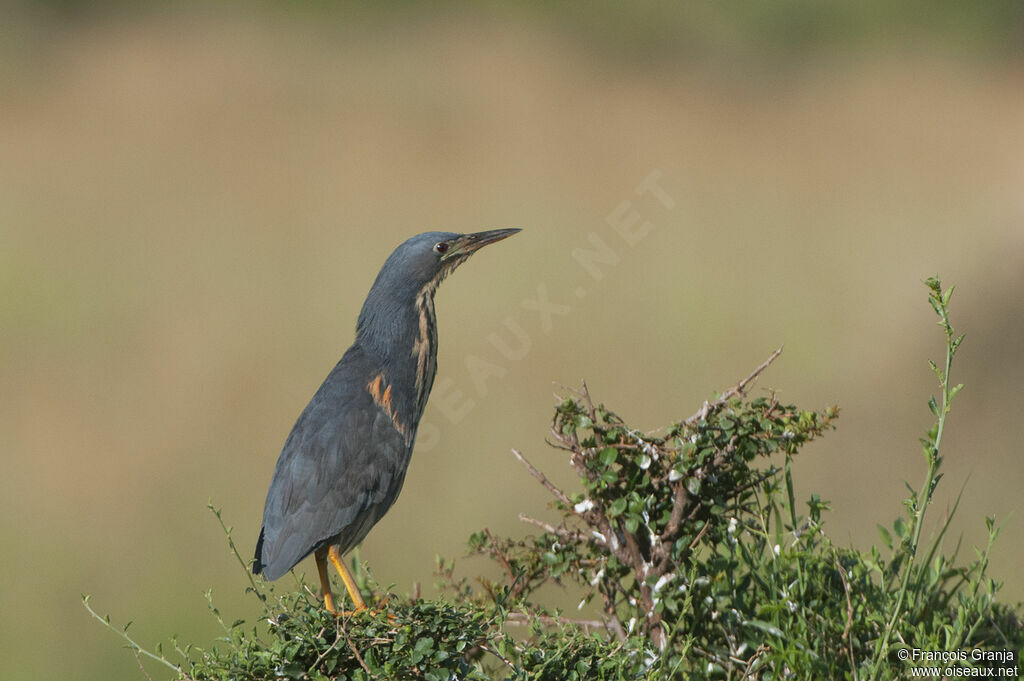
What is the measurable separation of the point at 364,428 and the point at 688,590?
1.00m

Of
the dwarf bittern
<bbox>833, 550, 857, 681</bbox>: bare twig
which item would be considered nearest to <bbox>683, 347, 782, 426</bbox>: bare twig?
<bbox>833, 550, 857, 681</bbox>: bare twig

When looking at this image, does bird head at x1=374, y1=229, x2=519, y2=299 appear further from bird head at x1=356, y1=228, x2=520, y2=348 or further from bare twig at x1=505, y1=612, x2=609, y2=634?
bare twig at x1=505, y1=612, x2=609, y2=634

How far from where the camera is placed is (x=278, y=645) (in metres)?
1.87

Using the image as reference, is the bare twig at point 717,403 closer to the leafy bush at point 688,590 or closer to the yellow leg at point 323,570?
the leafy bush at point 688,590

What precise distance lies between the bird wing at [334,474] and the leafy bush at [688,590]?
0.28m

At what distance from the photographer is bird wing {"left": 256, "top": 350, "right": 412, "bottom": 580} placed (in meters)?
2.62

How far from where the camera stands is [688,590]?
7.43ft

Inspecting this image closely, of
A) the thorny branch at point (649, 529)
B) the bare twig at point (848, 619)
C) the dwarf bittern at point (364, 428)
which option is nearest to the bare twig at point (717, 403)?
the thorny branch at point (649, 529)

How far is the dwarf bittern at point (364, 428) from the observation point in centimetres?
265

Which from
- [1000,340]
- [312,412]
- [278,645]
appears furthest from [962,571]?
[1000,340]

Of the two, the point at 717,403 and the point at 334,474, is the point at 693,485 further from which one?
the point at 334,474

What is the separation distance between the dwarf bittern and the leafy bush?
0.96 feet

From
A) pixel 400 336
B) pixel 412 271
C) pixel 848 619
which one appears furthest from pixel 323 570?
pixel 848 619

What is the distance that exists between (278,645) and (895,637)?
1199 millimetres
